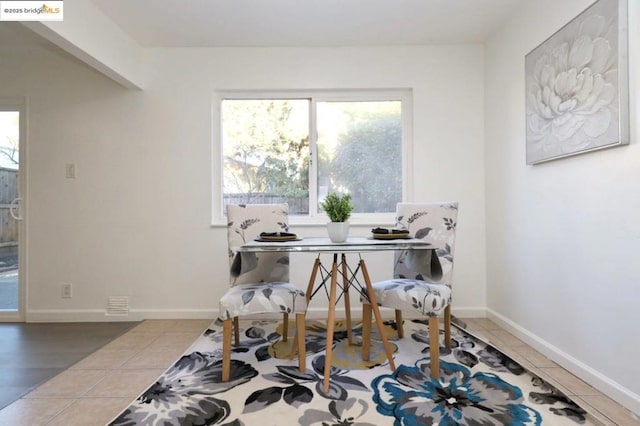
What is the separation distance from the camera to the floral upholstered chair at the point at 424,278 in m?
1.93

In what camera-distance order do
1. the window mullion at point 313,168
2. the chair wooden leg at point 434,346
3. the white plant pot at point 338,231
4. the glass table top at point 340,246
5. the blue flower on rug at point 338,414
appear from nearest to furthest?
the blue flower on rug at point 338,414
the glass table top at point 340,246
the chair wooden leg at point 434,346
the white plant pot at point 338,231
the window mullion at point 313,168

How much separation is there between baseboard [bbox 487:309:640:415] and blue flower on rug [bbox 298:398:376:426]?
4.11ft

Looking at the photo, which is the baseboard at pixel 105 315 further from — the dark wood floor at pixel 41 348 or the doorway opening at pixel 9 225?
the doorway opening at pixel 9 225

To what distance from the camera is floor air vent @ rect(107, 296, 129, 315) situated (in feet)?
10.3

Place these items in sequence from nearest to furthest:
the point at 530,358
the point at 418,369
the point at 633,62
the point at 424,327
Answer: the point at 633,62
the point at 418,369
the point at 530,358
the point at 424,327

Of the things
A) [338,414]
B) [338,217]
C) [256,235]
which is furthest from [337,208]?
[338,414]

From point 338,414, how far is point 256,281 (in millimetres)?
1075

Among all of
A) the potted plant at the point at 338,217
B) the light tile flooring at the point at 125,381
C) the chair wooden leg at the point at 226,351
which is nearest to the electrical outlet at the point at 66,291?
the light tile flooring at the point at 125,381

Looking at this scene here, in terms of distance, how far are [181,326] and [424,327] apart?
206 centimetres

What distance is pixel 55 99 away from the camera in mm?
3174

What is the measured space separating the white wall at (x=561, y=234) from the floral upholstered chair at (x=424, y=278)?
619 millimetres

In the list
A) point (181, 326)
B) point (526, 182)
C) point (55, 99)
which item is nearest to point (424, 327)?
point (526, 182)

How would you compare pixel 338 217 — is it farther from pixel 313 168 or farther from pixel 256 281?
pixel 313 168

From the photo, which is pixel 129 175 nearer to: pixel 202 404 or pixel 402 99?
pixel 202 404
